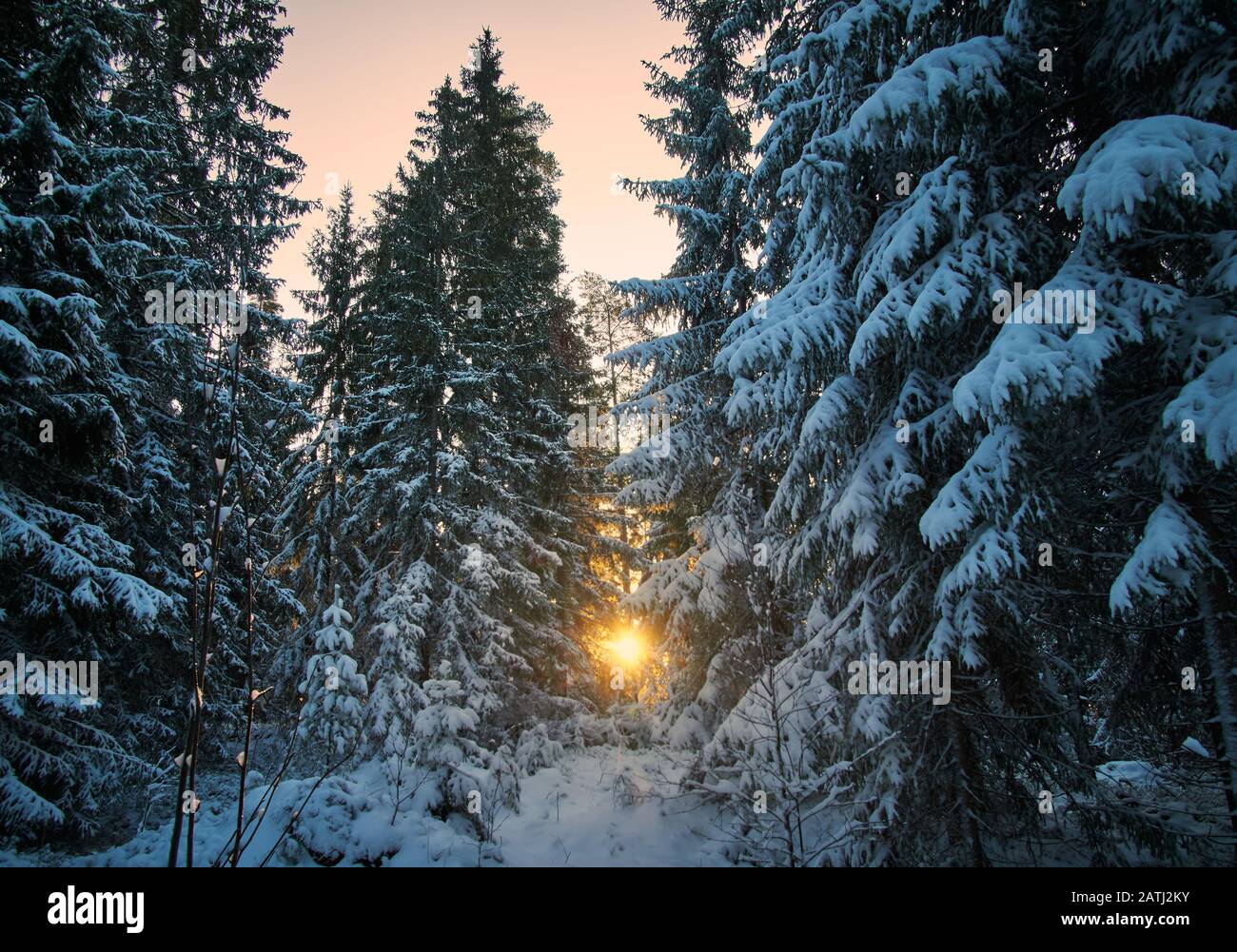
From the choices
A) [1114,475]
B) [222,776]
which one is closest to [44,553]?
[222,776]

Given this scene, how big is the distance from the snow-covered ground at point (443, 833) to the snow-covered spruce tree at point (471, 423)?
2.05m

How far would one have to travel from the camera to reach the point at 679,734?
926cm

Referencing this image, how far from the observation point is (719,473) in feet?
34.3

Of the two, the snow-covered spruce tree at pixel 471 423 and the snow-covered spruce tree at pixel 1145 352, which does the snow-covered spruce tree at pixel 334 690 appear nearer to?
the snow-covered spruce tree at pixel 471 423

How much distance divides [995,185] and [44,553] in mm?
11485

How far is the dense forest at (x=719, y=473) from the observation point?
4.17 metres

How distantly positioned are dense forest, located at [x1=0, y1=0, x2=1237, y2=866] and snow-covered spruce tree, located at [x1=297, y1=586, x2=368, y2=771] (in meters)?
0.09

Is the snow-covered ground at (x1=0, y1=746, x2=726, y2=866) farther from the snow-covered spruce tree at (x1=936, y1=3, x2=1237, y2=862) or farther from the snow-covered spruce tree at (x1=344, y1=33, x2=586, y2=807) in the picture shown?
the snow-covered spruce tree at (x1=936, y1=3, x2=1237, y2=862)

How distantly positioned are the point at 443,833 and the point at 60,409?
24.7 feet

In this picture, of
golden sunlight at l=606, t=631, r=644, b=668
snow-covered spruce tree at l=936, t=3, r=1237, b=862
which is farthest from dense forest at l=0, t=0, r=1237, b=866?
golden sunlight at l=606, t=631, r=644, b=668

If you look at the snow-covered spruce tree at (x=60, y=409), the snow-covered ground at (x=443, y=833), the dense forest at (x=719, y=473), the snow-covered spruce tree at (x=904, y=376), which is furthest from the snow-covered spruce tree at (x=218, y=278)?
the snow-covered spruce tree at (x=904, y=376)

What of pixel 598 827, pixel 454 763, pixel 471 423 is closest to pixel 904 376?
pixel 598 827

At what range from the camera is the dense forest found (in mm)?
4172
